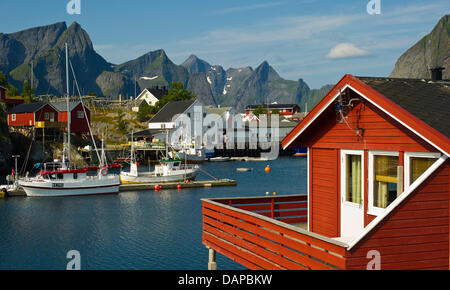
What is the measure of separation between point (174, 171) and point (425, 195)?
179 feet

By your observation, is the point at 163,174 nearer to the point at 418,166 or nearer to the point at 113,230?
the point at 113,230

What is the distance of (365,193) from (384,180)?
25.8 inches

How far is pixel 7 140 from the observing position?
75562 mm

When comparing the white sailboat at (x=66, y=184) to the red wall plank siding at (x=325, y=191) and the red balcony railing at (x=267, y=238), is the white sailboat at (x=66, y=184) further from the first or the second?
the red wall plank siding at (x=325, y=191)

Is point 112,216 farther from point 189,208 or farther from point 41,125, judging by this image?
point 41,125

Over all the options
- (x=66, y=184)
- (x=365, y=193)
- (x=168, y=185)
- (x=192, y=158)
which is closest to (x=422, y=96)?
(x=365, y=193)

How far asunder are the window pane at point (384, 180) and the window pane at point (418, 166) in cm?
50

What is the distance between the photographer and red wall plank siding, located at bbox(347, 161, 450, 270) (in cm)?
880

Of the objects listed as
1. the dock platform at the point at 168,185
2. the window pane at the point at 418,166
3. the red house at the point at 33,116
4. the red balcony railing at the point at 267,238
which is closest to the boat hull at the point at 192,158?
the red house at the point at 33,116

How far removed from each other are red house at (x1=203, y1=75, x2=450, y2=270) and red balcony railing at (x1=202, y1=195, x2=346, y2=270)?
0.02m

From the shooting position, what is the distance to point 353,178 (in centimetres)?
1257

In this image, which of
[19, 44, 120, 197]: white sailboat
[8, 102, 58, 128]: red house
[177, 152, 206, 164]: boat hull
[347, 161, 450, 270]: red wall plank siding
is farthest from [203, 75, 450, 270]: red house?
[177, 152, 206, 164]: boat hull

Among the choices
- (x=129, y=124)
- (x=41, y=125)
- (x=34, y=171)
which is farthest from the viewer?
(x=129, y=124)

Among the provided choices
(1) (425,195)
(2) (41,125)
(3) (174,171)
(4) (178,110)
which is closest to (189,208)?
(3) (174,171)
